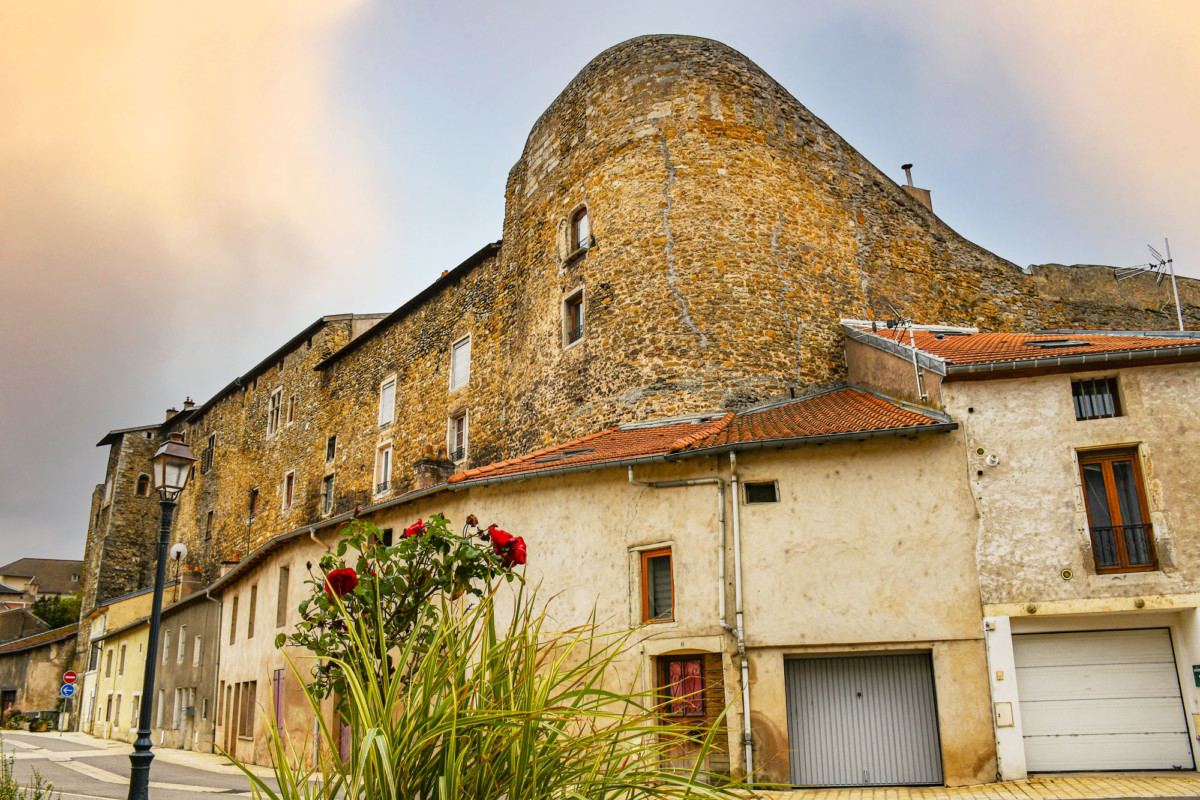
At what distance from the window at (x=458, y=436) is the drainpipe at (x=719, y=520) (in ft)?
32.0

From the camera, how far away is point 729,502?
1153 centimetres

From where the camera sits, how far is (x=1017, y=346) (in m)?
12.3

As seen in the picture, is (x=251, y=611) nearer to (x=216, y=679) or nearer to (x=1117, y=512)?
(x=216, y=679)

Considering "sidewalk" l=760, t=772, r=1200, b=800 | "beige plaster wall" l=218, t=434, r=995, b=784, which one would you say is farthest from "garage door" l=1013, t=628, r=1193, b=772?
"beige plaster wall" l=218, t=434, r=995, b=784

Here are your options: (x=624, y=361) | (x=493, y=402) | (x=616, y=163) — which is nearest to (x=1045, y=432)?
(x=624, y=361)

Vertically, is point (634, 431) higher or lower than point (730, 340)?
Result: lower

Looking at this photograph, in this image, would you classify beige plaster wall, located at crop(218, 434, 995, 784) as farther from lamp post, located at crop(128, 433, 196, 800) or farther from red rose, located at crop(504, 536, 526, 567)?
red rose, located at crop(504, 536, 526, 567)

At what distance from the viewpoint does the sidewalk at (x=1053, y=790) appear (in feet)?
28.8

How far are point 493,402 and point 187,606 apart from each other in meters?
12.5

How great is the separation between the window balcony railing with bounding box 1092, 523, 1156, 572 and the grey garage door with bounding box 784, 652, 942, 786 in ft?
7.45

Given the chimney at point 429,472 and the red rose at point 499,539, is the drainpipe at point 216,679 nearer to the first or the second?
the chimney at point 429,472

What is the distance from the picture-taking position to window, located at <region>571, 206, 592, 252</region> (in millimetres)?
17969

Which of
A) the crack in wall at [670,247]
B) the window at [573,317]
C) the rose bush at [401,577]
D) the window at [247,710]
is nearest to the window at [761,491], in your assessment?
the crack in wall at [670,247]

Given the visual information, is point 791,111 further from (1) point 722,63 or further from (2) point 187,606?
(2) point 187,606
